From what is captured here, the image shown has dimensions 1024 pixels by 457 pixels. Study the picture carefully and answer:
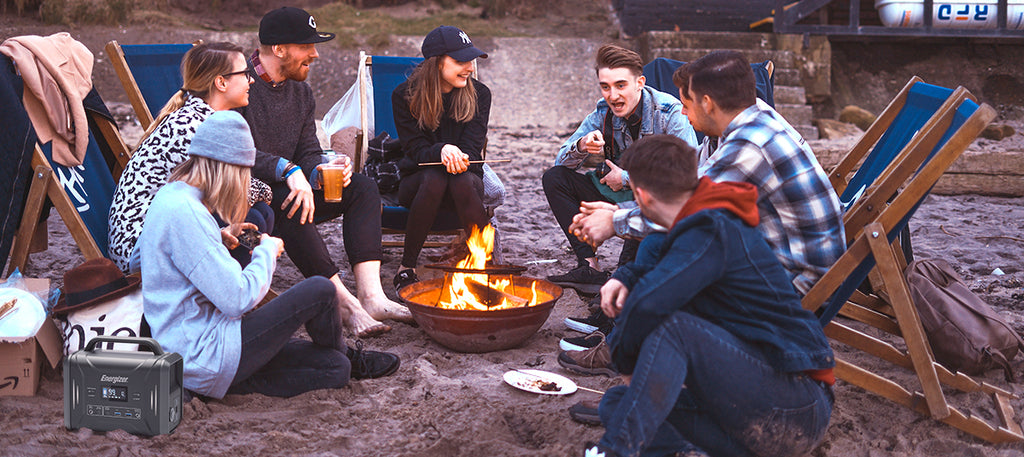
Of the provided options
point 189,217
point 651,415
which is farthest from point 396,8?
point 651,415

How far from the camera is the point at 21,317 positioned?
305 cm

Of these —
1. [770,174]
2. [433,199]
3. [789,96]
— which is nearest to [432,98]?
[433,199]

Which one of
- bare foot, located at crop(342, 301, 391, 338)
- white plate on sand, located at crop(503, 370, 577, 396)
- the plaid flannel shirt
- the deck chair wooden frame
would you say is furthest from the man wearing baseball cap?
the plaid flannel shirt

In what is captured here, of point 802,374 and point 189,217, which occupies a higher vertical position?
point 189,217

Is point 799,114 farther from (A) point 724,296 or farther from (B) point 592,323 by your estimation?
(A) point 724,296

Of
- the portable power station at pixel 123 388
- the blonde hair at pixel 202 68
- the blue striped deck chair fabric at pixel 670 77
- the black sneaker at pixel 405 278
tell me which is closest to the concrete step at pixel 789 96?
the blue striped deck chair fabric at pixel 670 77

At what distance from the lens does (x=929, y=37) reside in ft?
35.3

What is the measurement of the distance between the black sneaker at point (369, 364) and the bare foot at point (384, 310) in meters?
0.67

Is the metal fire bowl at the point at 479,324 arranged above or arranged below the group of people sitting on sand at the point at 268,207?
below

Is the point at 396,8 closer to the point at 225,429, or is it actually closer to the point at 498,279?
the point at 498,279

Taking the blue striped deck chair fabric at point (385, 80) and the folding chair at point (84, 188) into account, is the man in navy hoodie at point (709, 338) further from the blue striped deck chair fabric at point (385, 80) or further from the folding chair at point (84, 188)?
the blue striped deck chair fabric at point (385, 80)

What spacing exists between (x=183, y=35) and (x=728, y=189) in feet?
36.3

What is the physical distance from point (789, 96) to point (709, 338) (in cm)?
834

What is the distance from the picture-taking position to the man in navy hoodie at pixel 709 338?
2252mm
